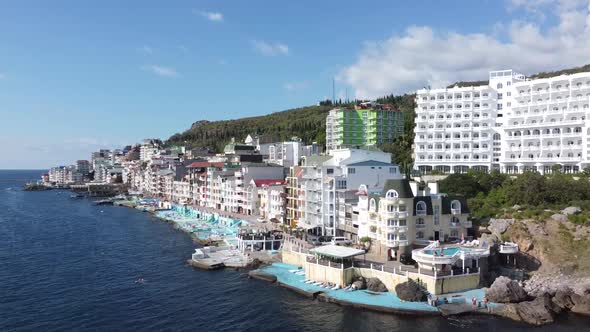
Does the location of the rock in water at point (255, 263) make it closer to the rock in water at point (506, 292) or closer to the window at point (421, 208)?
the window at point (421, 208)

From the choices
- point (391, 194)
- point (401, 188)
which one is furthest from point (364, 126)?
point (391, 194)

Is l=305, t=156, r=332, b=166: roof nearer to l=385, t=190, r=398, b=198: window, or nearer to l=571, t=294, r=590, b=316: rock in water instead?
l=385, t=190, r=398, b=198: window

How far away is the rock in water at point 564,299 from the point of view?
155ft

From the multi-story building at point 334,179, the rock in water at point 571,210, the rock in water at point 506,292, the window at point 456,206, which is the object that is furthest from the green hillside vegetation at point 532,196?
the rock in water at point 506,292

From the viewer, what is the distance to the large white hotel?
8138cm

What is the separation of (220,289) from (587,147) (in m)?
63.3

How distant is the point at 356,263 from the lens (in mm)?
56219

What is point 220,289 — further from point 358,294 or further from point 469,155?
point 469,155

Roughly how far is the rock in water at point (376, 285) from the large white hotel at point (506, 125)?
47.7 metres

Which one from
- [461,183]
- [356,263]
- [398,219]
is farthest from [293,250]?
[461,183]

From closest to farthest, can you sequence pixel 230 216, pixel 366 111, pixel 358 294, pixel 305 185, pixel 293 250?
pixel 358 294 → pixel 293 250 → pixel 305 185 → pixel 230 216 → pixel 366 111

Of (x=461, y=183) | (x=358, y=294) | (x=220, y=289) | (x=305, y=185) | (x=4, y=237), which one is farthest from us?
(x=4, y=237)

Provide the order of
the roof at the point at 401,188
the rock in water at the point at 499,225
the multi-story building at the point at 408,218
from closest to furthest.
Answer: the multi-story building at the point at 408,218 → the roof at the point at 401,188 → the rock in water at the point at 499,225

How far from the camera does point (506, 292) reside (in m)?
47.4
